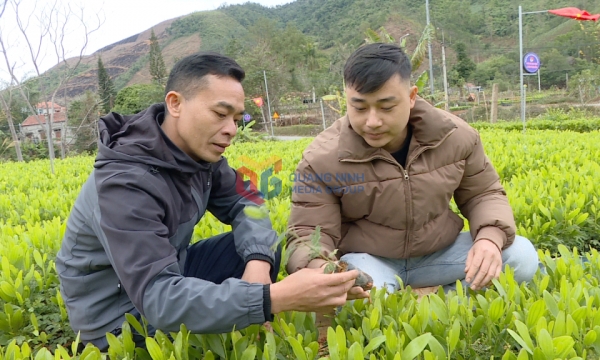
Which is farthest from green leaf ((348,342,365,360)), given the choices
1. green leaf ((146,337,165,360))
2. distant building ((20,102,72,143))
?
distant building ((20,102,72,143))

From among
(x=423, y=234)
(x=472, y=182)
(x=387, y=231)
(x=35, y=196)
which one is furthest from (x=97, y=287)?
(x=35, y=196)

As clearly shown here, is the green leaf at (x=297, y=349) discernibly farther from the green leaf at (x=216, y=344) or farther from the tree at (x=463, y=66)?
the tree at (x=463, y=66)

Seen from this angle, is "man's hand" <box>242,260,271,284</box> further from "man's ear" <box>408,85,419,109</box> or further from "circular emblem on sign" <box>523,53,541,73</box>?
"circular emblem on sign" <box>523,53,541,73</box>

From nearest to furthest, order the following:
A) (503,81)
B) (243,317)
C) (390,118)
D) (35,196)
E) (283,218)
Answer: (243,317), (390,118), (283,218), (35,196), (503,81)

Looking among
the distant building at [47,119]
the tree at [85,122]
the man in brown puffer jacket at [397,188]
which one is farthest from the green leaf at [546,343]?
the tree at [85,122]

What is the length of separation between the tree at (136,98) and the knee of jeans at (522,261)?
85.2 ft

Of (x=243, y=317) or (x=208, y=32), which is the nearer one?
(x=243, y=317)

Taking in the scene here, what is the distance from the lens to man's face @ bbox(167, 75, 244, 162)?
1.51 metres

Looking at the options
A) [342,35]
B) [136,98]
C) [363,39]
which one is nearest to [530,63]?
[363,39]

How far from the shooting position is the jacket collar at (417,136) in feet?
6.43

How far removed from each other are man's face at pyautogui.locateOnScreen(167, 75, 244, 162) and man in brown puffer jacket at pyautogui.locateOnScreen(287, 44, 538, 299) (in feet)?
1.69

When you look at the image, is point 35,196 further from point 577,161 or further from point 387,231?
point 577,161

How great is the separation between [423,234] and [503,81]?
1345 inches

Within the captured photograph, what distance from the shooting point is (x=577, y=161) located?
13.8 ft
